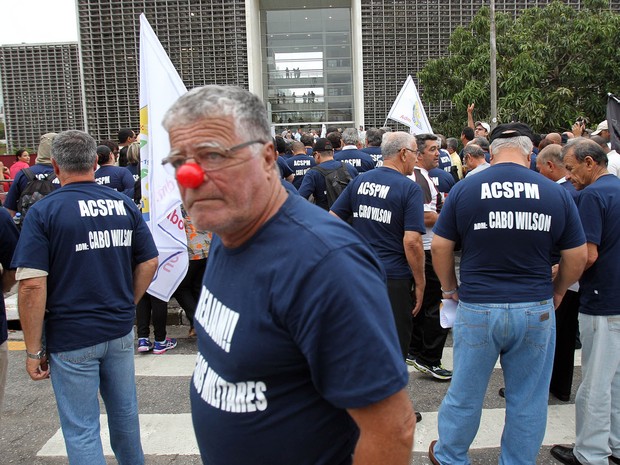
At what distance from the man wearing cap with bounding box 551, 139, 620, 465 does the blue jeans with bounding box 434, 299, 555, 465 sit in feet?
1.26

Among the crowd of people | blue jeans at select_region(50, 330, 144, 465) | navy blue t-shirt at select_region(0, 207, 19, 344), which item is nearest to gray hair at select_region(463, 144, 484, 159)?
the crowd of people

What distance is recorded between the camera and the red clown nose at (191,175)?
1.42 meters

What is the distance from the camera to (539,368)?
2.95 metres

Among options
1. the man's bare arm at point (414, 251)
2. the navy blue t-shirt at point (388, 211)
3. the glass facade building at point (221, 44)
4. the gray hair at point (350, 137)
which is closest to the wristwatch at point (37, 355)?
the navy blue t-shirt at point (388, 211)

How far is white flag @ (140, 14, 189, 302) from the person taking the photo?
12.8 ft

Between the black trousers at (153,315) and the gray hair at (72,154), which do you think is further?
the black trousers at (153,315)

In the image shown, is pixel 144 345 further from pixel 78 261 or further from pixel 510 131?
pixel 510 131

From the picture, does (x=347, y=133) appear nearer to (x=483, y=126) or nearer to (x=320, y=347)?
(x=483, y=126)

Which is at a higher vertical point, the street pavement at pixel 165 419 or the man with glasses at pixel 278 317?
the man with glasses at pixel 278 317

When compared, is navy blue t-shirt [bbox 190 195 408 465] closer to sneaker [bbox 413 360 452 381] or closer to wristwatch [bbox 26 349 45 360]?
wristwatch [bbox 26 349 45 360]

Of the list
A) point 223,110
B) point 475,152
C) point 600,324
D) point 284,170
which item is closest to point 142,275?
point 223,110

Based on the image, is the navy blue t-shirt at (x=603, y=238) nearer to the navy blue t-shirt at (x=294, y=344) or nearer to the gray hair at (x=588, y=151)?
the gray hair at (x=588, y=151)

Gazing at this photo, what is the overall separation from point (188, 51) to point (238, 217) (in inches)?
921

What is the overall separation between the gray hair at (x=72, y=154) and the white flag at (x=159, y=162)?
936 mm
